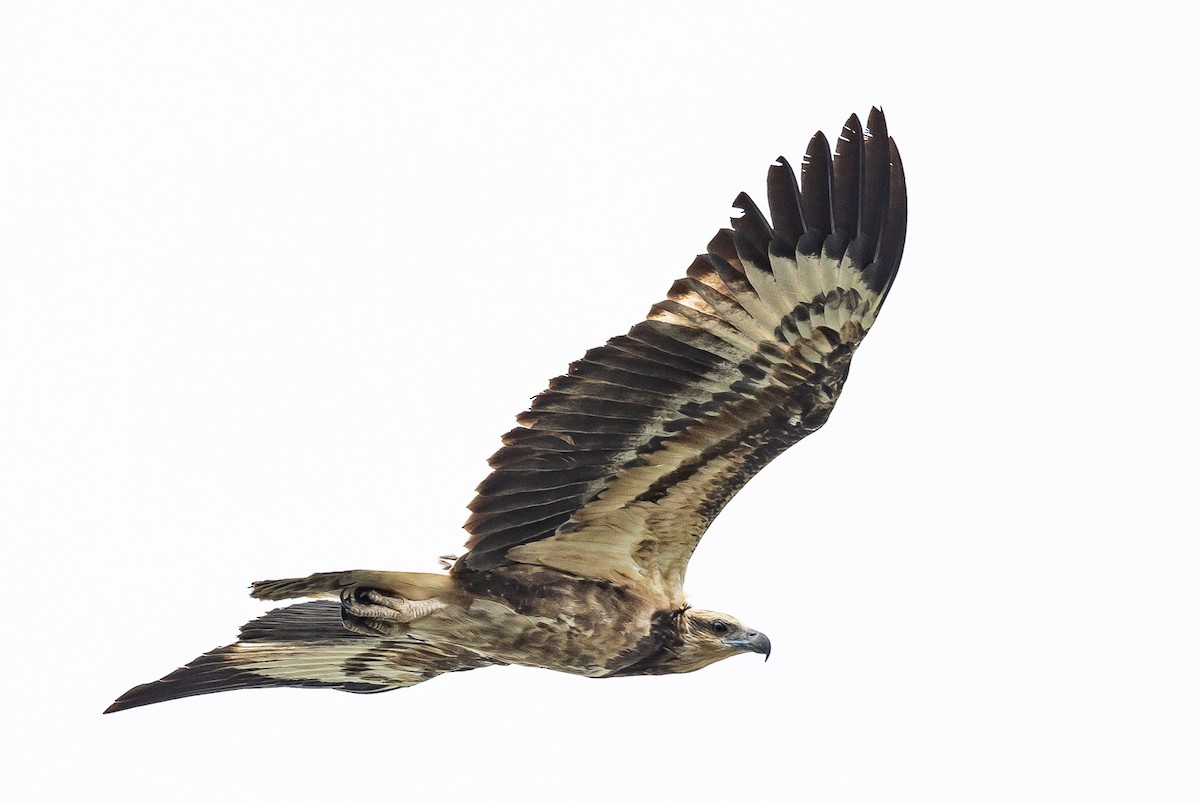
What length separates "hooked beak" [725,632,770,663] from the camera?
11047 millimetres

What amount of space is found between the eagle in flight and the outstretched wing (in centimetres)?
1

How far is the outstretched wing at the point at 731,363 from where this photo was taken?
10008 millimetres

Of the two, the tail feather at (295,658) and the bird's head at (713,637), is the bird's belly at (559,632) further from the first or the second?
the tail feather at (295,658)

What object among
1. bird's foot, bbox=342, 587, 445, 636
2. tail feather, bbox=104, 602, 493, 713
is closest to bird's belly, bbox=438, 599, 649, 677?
bird's foot, bbox=342, 587, 445, 636

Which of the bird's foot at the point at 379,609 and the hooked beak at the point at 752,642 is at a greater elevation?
the bird's foot at the point at 379,609

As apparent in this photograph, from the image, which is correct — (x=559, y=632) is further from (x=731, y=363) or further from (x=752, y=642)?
(x=731, y=363)

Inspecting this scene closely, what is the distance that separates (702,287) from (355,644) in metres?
3.59

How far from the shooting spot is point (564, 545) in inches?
433

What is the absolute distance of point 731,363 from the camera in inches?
399

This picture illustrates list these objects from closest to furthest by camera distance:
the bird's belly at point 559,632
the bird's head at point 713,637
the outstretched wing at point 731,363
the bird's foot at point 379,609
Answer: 1. the outstretched wing at point 731,363
2. the bird's foot at point 379,609
3. the bird's belly at point 559,632
4. the bird's head at point 713,637

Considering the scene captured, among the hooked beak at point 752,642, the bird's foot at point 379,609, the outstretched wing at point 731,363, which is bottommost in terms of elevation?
the hooked beak at point 752,642

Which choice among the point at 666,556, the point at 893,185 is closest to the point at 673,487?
the point at 666,556

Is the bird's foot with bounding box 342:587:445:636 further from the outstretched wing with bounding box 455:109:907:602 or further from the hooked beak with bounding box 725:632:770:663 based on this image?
the hooked beak with bounding box 725:632:770:663

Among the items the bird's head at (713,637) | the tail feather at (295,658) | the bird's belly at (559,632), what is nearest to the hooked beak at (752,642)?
the bird's head at (713,637)
